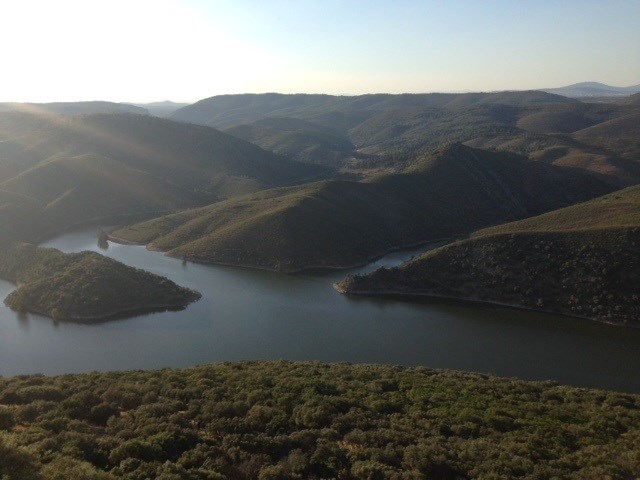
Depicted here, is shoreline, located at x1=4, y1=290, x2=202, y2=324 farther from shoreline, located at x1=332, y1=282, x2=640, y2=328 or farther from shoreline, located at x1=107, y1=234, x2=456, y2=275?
shoreline, located at x1=332, y1=282, x2=640, y2=328

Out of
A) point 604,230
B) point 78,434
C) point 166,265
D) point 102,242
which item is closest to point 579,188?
point 604,230

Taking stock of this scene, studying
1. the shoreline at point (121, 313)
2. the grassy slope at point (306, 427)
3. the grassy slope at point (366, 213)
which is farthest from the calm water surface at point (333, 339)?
the grassy slope at point (366, 213)

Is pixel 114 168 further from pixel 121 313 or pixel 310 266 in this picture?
pixel 121 313

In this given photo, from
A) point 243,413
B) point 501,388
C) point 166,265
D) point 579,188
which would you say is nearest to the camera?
point 243,413

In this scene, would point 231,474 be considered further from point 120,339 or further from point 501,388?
point 120,339

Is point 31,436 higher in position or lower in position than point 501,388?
higher

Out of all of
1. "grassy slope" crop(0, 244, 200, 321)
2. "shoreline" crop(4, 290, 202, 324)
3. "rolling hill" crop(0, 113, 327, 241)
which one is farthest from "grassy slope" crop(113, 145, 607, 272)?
"rolling hill" crop(0, 113, 327, 241)
